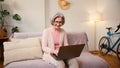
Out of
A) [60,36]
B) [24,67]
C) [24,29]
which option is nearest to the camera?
[24,67]

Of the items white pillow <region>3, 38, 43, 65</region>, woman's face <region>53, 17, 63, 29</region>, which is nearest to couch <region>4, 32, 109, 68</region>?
white pillow <region>3, 38, 43, 65</region>

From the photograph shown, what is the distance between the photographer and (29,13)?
5.08 meters

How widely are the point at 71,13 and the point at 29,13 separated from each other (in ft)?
4.24

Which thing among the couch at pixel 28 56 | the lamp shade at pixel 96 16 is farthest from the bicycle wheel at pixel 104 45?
the couch at pixel 28 56

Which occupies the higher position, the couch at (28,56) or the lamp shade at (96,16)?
the lamp shade at (96,16)

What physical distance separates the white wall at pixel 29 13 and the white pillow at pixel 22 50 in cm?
214

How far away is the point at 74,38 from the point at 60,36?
42 centimetres

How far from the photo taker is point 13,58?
9.11 ft

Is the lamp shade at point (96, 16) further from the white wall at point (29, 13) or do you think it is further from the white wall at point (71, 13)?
the white wall at point (29, 13)

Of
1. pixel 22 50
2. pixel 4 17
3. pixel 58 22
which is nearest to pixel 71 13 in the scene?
pixel 4 17

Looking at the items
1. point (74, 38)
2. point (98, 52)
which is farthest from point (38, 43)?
point (98, 52)

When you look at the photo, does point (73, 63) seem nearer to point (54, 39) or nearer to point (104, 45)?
point (54, 39)

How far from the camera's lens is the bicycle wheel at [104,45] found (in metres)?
5.29

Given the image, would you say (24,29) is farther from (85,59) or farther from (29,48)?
(85,59)
